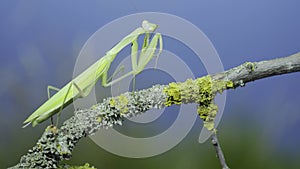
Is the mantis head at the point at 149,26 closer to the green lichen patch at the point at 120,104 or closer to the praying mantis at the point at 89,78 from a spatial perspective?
the praying mantis at the point at 89,78

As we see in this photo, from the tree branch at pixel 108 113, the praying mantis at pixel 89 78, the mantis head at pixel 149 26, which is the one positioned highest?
the mantis head at pixel 149 26

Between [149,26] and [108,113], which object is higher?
[149,26]

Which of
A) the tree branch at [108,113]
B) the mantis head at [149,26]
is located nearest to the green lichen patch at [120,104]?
the tree branch at [108,113]

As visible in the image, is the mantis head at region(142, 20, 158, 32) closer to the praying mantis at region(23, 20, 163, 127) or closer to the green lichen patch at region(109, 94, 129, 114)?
the praying mantis at region(23, 20, 163, 127)

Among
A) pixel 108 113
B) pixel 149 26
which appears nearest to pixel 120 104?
pixel 108 113

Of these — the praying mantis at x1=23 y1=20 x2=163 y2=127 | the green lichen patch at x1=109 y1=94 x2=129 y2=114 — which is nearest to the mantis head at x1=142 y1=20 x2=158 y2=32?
the praying mantis at x1=23 y1=20 x2=163 y2=127

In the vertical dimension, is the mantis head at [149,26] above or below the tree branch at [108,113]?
above

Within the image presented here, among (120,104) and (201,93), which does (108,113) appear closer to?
(120,104)
